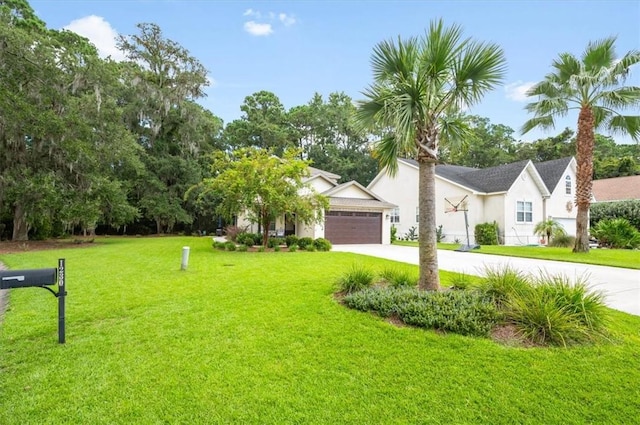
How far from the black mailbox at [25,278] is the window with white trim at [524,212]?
72.8 feet

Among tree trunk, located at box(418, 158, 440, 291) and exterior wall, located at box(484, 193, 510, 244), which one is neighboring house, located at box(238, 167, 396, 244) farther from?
tree trunk, located at box(418, 158, 440, 291)

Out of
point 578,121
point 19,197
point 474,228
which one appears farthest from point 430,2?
point 19,197

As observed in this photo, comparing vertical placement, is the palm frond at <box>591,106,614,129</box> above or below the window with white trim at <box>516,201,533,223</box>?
above

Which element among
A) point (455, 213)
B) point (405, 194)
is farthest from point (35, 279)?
point (405, 194)

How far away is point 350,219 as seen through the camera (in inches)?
734

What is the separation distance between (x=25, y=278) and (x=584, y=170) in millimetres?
17231

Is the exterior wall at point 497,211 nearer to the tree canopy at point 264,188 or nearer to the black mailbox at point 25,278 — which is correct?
the tree canopy at point 264,188

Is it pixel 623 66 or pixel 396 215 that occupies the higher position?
pixel 623 66

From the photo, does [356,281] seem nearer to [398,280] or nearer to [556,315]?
[398,280]

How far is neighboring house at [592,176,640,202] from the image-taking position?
2408cm

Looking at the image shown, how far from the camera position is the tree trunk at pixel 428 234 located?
547 cm

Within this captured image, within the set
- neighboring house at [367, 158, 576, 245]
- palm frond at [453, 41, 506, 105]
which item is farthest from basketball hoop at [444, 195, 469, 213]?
palm frond at [453, 41, 506, 105]

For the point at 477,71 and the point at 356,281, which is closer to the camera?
the point at 477,71

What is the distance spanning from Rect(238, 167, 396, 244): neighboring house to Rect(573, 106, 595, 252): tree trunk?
350 inches
